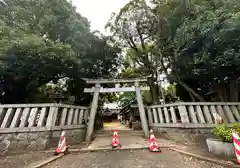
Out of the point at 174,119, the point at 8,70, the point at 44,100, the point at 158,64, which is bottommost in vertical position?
the point at 174,119

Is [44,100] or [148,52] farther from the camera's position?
[148,52]

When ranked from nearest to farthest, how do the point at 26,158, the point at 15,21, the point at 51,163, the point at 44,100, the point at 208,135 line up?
the point at 51,163
the point at 26,158
the point at 208,135
the point at 15,21
the point at 44,100

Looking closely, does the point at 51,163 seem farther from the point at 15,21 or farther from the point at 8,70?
the point at 15,21

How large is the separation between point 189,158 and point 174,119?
2.61 meters

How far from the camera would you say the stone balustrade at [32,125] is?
5215 millimetres

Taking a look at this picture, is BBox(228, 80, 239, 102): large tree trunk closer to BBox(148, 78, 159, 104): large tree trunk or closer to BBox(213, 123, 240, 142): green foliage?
BBox(213, 123, 240, 142): green foliage

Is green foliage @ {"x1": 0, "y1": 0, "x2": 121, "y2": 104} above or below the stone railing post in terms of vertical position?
above

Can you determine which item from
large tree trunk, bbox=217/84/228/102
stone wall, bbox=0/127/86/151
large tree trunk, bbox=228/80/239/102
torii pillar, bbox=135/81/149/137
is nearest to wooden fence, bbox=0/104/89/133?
stone wall, bbox=0/127/86/151

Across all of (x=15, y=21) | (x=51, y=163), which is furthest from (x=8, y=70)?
(x=51, y=163)

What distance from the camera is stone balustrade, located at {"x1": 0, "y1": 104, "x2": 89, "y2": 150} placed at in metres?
5.21

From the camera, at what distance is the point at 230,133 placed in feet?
12.0

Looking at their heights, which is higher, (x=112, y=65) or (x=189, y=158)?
(x=112, y=65)

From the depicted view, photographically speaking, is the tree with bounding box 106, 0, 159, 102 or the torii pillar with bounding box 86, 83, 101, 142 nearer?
the torii pillar with bounding box 86, 83, 101, 142

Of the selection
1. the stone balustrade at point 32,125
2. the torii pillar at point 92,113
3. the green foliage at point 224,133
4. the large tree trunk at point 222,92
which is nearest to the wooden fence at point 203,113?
the large tree trunk at point 222,92
